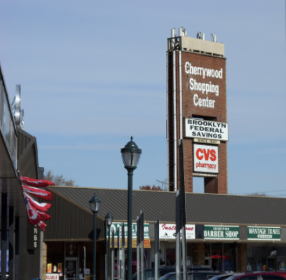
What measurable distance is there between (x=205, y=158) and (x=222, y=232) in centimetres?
966

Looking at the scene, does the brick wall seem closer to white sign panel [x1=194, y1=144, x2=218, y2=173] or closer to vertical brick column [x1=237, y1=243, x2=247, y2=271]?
white sign panel [x1=194, y1=144, x2=218, y2=173]

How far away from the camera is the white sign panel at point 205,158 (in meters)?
47.0

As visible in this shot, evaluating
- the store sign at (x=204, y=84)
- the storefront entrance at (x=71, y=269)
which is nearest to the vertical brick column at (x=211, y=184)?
the store sign at (x=204, y=84)

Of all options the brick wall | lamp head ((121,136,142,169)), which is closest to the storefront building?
the brick wall

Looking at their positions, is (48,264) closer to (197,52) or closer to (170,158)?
(170,158)

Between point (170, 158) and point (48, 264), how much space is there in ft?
46.2

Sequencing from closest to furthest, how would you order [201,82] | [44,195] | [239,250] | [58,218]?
[44,195]
[58,218]
[239,250]
[201,82]

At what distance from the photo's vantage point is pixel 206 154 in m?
47.5

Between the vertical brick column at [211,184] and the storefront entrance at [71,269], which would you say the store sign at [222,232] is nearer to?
the storefront entrance at [71,269]

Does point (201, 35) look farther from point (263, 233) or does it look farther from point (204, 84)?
point (263, 233)

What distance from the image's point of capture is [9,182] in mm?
15414

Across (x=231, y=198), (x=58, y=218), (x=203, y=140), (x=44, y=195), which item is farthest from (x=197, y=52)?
(x=44, y=195)

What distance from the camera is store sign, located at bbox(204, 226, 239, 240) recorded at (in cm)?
3856

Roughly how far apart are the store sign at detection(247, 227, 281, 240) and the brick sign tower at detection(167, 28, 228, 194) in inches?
297
